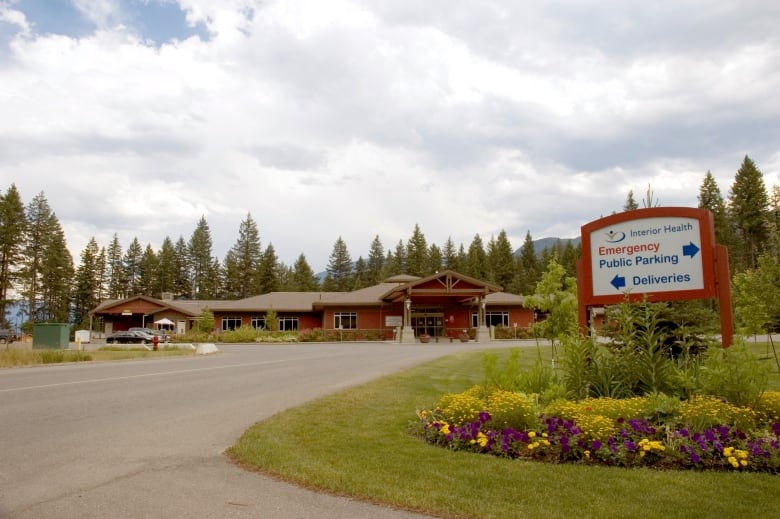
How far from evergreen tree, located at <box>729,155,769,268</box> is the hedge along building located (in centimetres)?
3272

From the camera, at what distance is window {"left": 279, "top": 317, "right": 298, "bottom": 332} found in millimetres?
59344

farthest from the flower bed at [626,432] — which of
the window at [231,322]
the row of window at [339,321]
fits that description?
the window at [231,322]

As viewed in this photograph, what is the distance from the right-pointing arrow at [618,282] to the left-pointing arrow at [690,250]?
105cm

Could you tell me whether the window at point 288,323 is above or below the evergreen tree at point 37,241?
below

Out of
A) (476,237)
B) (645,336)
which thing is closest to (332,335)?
(645,336)

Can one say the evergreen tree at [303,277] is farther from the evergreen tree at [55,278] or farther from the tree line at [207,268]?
the evergreen tree at [55,278]

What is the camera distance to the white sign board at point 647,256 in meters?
9.32

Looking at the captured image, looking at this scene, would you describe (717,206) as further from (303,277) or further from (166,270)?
(166,270)

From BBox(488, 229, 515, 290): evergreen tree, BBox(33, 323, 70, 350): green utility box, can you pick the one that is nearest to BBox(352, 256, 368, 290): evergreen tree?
BBox(488, 229, 515, 290): evergreen tree

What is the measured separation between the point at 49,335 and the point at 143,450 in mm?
29143

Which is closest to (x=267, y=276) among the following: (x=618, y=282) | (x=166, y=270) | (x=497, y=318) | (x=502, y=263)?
(x=166, y=270)

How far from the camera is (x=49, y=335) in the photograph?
3189 cm

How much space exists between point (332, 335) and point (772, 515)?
158 feet

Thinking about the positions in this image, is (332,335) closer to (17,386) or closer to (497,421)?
(17,386)
